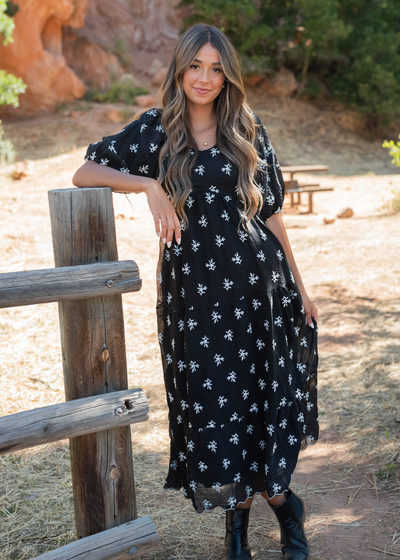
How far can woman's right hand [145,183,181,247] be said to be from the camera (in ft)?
6.58

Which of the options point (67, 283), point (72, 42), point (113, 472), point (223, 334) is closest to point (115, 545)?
point (113, 472)

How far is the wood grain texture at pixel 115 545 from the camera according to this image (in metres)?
1.94

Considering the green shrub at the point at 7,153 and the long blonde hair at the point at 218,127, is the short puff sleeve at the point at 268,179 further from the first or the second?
the green shrub at the point at 7,153

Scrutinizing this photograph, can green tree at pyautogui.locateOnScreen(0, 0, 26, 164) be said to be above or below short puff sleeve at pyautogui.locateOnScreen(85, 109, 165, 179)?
above

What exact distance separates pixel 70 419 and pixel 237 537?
0.97 metres

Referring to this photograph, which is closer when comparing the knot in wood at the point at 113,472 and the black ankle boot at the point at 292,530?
the knot in wood at the point at 113,472

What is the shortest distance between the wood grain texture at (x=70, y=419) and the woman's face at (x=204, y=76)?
1.13 metres

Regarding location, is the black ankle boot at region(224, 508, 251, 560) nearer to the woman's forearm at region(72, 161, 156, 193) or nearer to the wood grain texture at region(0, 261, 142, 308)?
the wood grain texture at region(0, 261, 142, 308)

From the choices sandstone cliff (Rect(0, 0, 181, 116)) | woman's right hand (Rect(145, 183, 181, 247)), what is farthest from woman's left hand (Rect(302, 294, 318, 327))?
sandstone cliff (Rect(0, 0, 181, 116))

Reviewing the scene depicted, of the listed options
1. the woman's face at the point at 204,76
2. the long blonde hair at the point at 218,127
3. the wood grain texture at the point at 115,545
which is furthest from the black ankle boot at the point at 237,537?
the woman's face at the point at 204,76

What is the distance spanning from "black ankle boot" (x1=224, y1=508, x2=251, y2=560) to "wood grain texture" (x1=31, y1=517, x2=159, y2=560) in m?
0.39

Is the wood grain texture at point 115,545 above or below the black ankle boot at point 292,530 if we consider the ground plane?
above

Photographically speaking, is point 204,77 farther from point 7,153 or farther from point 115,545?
point 7,153

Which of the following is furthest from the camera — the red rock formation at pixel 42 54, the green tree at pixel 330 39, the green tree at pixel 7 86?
the green tree at pixel 330 39
